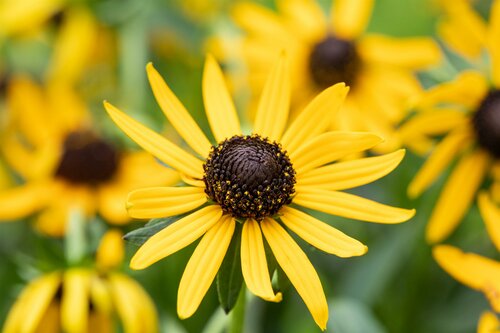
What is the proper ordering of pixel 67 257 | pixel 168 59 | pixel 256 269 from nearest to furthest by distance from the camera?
pixel 256 269 < pixel 67 257 < pixel 168 59

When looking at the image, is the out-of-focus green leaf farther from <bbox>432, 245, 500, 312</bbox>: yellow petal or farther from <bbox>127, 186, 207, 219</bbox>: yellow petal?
<bbox>127, 186, 207, 219</bbox>: yellow petal

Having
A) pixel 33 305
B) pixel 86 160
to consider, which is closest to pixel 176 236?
pixel 33 305

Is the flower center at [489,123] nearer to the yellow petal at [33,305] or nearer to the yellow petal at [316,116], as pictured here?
the yellow petal at [316,116]

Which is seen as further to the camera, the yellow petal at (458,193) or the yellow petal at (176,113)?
the yellow petal at (458,193)

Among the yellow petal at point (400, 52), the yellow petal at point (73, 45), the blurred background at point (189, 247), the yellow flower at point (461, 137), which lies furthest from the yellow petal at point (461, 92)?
the yellow petal at point (73, 45)

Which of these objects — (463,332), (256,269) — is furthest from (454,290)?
(256,269)

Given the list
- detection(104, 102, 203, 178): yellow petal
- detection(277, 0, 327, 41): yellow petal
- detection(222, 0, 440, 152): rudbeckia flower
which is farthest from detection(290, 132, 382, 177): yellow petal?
detection(277, 0, 327, 41): yellow petal

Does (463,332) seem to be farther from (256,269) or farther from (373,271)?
(256,269)
